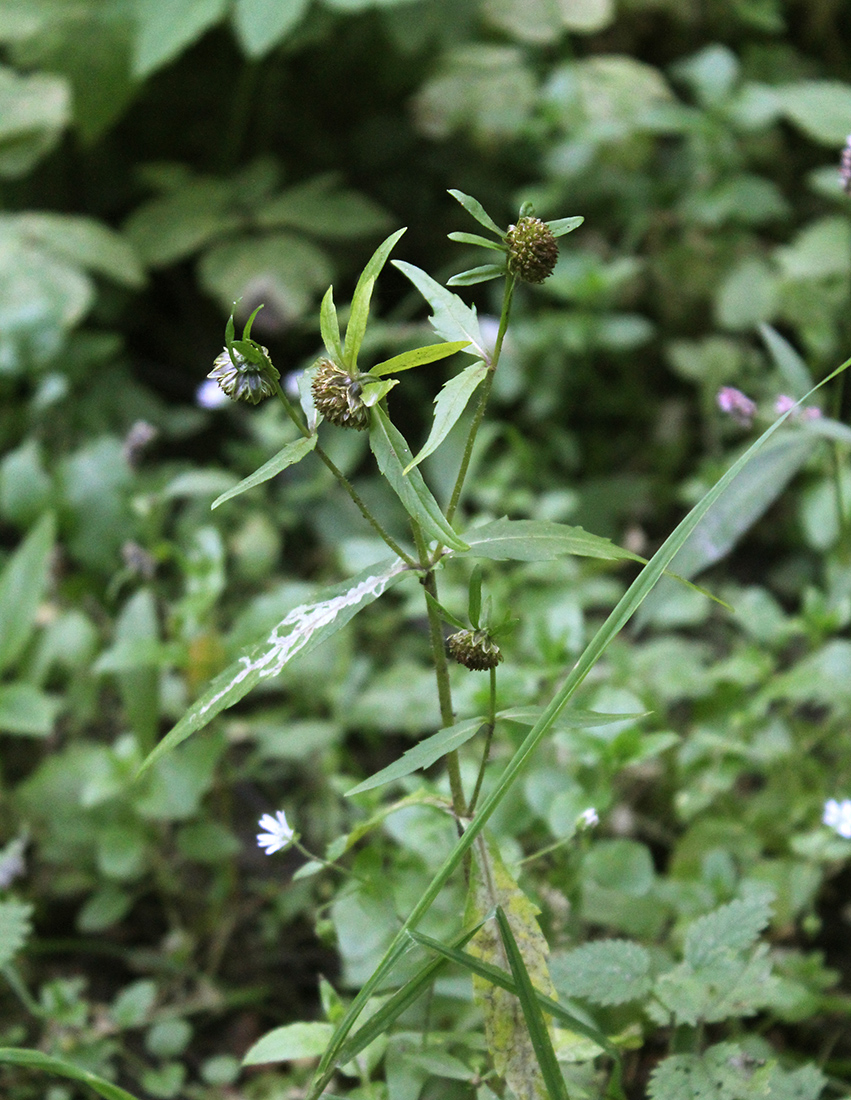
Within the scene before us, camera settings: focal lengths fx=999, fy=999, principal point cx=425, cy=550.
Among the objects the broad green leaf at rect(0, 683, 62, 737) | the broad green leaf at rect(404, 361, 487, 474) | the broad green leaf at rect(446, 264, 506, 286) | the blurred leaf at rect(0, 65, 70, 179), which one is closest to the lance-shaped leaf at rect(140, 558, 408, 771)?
the broad green leaf at rect(404, 361, 487, 474)

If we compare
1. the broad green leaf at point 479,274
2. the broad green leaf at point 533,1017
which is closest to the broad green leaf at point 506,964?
the broad green leaf at point 533,1017

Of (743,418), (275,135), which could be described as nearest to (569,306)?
(275,135)

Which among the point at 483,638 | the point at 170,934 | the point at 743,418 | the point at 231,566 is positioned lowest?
the point at 170,934

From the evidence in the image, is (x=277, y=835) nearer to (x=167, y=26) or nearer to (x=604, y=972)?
(x=604, y=972)

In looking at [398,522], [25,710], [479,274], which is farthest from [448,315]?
[398,522]

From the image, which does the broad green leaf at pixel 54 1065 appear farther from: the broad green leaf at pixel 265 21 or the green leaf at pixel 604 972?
the broad green leaf at pixel 265 21

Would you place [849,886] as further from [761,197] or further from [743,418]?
[761,197]

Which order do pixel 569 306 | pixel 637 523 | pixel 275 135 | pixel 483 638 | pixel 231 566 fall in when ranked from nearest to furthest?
pixel 483 638 → pixel 231 566 → pixel 637 523 → pixel 569 306 → pixel 275 135

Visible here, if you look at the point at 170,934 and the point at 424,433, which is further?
the point at 424,433
